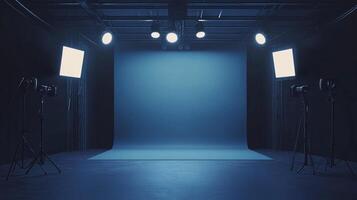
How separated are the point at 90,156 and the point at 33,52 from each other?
2316 mm

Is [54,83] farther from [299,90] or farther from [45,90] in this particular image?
[299,90]

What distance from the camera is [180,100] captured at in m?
9.42

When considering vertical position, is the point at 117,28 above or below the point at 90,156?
above

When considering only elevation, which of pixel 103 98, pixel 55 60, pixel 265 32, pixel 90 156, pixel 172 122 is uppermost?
pixel 265 32

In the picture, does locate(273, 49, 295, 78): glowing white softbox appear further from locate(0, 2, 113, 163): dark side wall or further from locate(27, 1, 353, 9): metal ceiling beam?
locate(0, 2, 113, 163): dark side wall

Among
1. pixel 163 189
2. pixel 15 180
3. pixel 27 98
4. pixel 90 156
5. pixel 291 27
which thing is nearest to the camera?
pixel 163 189

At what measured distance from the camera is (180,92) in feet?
30.9

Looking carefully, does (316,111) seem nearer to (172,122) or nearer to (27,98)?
(172,122)

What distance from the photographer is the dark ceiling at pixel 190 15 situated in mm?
6504

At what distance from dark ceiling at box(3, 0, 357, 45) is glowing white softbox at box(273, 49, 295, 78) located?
0.64 meters

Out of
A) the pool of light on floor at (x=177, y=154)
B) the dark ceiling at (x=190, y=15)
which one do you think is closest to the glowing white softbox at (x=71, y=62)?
the dark ceiling at (x=190, y=15)

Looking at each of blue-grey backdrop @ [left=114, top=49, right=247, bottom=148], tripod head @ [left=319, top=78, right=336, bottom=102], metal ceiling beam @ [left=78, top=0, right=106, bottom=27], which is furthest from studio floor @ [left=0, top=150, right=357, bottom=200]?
blue-grey backdrop @ [left=114, top=49, right=247, bottom=148]

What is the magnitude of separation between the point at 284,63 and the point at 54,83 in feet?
15.7

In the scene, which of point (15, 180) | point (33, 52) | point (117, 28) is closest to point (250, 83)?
point (117, 28)
